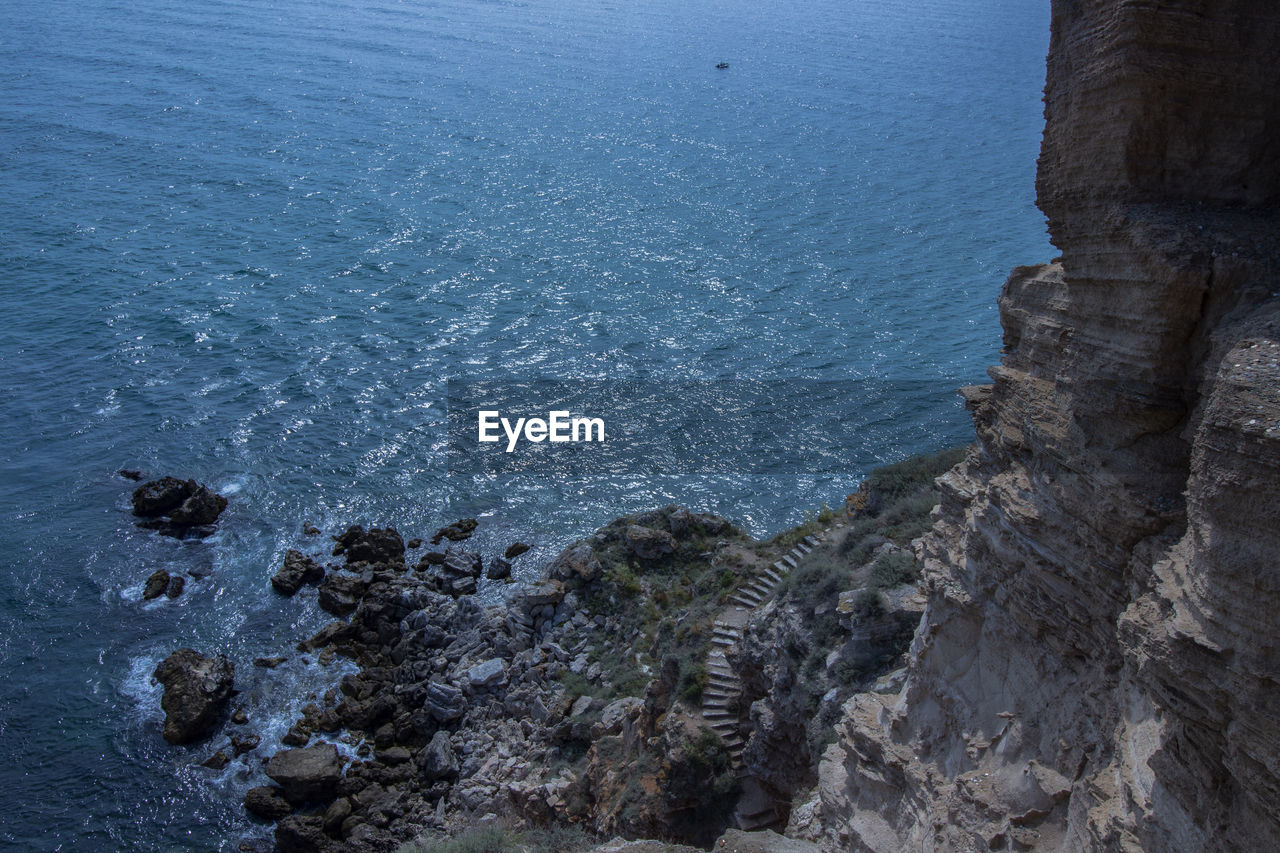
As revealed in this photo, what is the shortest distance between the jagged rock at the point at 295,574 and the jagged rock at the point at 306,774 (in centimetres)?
841

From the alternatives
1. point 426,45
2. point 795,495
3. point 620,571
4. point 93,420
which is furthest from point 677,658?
point 426,45

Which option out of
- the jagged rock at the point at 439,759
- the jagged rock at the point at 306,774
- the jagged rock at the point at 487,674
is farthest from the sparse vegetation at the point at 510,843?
the jagged rock at the point at 487,674

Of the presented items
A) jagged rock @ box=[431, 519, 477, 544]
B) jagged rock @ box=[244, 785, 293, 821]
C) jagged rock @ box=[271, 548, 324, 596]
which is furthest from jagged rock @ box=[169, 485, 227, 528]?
jagged rock @ box=[244, 785, 293, 821]

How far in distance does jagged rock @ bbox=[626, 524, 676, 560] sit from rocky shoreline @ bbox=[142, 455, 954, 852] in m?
0.08

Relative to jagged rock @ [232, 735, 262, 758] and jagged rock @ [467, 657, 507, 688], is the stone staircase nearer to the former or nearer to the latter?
jagged rock @ [467, 657, 507, 688]

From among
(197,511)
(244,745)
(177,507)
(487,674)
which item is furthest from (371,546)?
(244,745)

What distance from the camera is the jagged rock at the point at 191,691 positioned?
30.4 m

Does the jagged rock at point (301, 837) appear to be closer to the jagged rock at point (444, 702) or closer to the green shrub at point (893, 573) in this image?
the jagged rock at point (444, 702)

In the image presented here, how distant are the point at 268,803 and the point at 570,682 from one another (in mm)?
10143

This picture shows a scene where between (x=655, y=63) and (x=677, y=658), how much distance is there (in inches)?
3403

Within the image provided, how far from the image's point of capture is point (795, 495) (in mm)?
40812

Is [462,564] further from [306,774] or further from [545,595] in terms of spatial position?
[306,774]

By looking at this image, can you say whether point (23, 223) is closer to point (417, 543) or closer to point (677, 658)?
point (417, 543)

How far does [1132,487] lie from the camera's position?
10.6 metres
